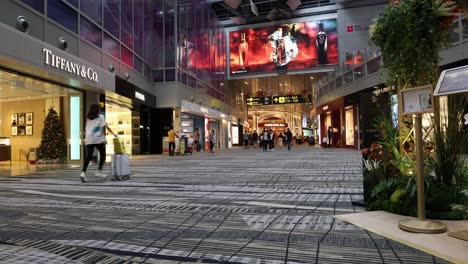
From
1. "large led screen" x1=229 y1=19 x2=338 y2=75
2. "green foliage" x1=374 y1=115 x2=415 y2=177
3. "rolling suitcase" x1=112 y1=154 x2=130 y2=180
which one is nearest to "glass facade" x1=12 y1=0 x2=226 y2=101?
"large led screen" x1=229 y1=19 x2=338 y2=75

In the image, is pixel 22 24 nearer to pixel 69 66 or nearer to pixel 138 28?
pixel 69 66

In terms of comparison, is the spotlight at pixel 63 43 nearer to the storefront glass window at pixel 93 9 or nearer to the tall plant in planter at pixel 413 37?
the storefront glass window at pixel 93 9

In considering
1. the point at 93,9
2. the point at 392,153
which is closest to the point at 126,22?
the point at 93,9

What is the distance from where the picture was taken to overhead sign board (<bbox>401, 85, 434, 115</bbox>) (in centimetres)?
334

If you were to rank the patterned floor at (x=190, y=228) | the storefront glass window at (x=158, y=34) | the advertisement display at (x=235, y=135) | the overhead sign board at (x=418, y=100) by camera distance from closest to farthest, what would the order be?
the patterned floor at (x=190, y=228), the overhead sign board at (x=418, y=100), the storefront glass window at (x=158, y=34), the advertisement display at (x=235, y=135)

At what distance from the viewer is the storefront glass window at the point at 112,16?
48.8 feet

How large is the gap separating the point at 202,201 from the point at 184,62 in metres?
20.4

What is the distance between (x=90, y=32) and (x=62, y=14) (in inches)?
75.5

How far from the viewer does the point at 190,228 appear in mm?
3555

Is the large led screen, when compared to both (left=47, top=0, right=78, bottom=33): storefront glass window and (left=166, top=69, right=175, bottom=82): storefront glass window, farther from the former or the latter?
(left=47, top=0, right=78, bottom=33): storefront glass window

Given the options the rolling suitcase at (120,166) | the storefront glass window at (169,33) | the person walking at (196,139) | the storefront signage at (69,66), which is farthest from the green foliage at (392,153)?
the person walking at (196,139)

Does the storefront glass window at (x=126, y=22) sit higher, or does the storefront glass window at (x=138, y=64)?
the storefront glass window at (x=126, y=22)

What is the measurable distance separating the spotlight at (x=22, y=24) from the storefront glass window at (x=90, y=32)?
315 cm

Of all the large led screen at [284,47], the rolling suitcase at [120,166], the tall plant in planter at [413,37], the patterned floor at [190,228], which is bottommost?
the patterned floor at [190,228]
